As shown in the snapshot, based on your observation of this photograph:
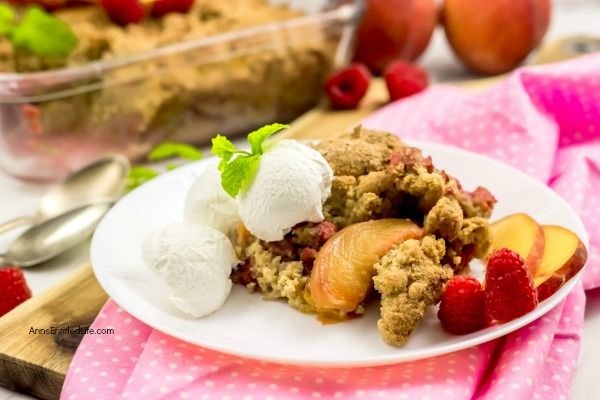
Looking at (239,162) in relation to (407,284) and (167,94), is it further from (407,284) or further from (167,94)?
(167,94)

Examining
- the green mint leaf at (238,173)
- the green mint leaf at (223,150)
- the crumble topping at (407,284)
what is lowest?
the crumble topping at (407,284)

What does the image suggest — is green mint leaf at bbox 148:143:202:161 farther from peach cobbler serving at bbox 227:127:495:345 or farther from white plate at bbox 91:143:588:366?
peach cobbler serving at bbox 227:127:495:345

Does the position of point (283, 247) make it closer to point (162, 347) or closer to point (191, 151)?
point (162, 347)

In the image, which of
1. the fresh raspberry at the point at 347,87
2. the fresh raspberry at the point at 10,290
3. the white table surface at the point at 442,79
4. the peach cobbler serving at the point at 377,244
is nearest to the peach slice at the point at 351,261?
the peach cobbler serving at the point at 377,244

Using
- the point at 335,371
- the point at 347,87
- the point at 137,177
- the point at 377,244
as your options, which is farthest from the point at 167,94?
the point at 335,371

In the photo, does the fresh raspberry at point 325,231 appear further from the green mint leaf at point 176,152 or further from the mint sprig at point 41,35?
the mint sprig at point 41,35

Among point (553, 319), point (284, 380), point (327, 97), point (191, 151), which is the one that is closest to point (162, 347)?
point (284, 380)

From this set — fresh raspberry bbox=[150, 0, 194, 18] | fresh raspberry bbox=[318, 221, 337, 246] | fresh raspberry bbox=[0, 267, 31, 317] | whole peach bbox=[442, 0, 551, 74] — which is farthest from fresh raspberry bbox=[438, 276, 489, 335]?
whole peach bbox=[442, 0, 551, 74]
